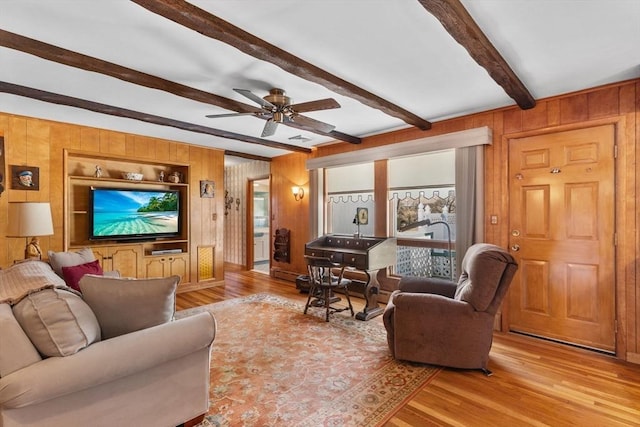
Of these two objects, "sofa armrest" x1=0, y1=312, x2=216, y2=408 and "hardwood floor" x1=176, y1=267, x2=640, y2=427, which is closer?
"sofa armrest" x1=0, y1=312, x2=216, y2=408

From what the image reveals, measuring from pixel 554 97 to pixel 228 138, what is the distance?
13.5 feet

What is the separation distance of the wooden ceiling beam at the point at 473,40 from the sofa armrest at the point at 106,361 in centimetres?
228

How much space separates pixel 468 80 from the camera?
9.50ft

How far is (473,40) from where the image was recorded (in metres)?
2.04

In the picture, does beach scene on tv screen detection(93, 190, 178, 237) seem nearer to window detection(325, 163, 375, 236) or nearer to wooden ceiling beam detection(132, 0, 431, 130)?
window detection(325, 163, 375, 236)

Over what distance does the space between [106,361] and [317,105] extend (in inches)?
97.0

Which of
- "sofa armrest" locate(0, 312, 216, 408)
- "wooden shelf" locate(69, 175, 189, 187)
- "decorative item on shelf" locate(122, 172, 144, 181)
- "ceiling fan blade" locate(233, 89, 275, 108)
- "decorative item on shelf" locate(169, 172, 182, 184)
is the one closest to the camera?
"sofa armrest" locate(0, 312, 216, 408)

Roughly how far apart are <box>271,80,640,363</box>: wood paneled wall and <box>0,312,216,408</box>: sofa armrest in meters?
3.32

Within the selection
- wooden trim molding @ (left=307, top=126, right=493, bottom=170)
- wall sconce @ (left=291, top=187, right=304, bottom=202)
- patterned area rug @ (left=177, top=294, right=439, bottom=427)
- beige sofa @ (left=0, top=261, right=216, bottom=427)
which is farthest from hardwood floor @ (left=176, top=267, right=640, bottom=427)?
wall sconce @ (left=291, top=187, right=304, bottom=202)

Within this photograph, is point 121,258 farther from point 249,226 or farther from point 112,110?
point 249,226

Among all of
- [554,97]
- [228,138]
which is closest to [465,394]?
[554,97]

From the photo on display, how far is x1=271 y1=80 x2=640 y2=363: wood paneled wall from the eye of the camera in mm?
2811

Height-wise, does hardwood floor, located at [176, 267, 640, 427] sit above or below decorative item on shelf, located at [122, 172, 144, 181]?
below

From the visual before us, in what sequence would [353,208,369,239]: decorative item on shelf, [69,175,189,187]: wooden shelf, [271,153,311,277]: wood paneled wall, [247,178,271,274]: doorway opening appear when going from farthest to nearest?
[247,178,271,274]: doorway opening, [271,153,311,277]: wood paneled wall, [353,208,369,239]: decorative item on shelf, [69,175,189,187]: wooden shelf
